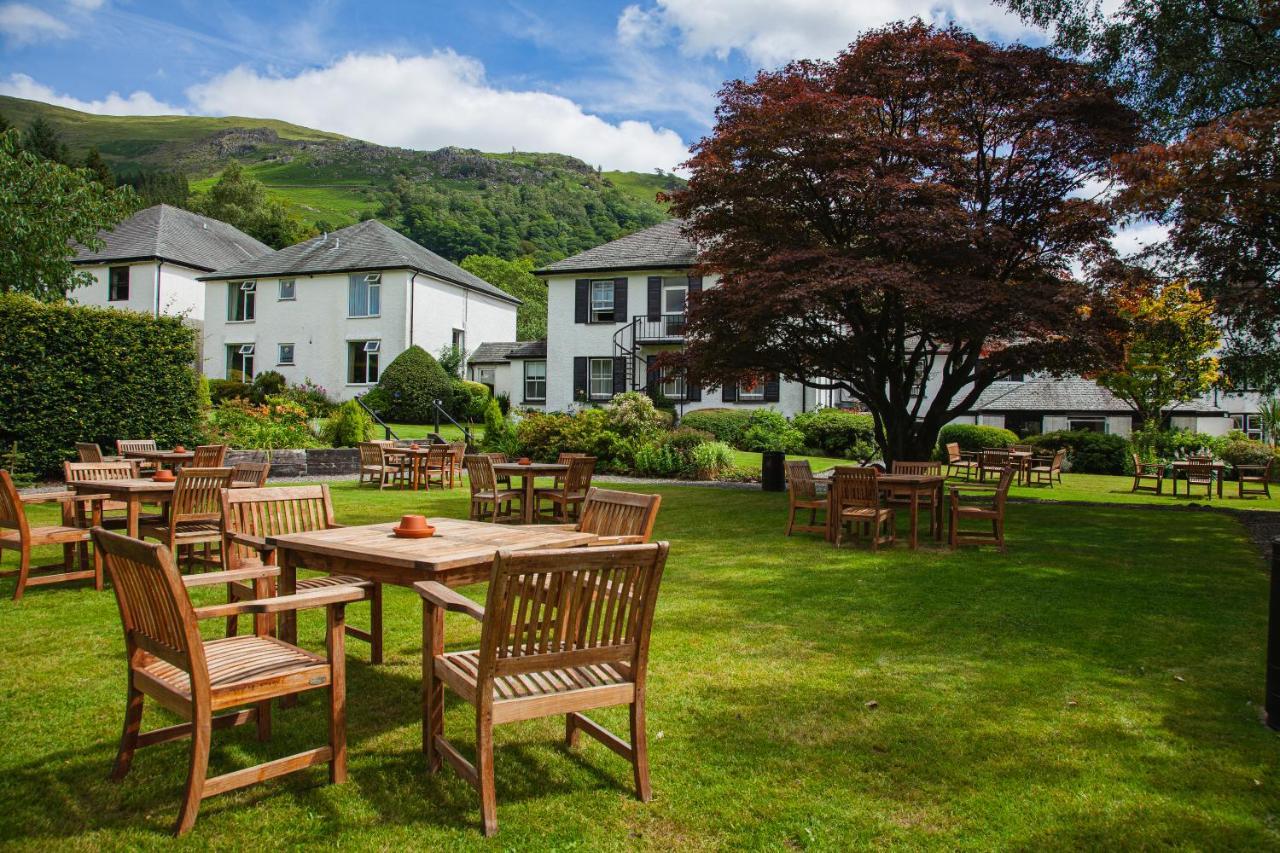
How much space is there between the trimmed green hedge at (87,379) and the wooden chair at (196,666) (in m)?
14.0

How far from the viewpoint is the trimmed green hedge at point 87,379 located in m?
14.5

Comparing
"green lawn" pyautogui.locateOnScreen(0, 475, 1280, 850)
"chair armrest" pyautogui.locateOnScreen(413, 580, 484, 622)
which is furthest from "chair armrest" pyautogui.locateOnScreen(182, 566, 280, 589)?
"chair armrest" pyautogui.locateOnScreen(413, 580, 484, 622)

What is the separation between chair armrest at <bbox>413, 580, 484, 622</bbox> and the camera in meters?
3.43

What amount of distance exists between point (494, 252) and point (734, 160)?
7197 centimetres

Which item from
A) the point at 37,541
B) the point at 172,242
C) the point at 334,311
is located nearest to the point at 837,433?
the point at 334,311

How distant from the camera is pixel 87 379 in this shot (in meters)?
15.5

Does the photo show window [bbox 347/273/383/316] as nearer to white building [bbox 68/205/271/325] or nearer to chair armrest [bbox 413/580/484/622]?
white building [bbox 68/205/271/325]

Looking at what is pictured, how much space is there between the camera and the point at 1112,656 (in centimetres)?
575

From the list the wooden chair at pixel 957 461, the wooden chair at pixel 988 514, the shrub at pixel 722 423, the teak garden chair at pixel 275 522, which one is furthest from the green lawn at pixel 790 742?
the shrub at pixel 722 423

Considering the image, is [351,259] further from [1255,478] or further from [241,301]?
[1255,478]

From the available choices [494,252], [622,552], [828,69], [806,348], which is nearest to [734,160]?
[828,69]

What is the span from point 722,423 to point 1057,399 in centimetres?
2118

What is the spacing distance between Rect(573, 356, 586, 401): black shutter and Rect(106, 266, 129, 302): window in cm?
2154

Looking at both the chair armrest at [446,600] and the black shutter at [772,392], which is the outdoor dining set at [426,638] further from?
the black shutter at [772,392]
